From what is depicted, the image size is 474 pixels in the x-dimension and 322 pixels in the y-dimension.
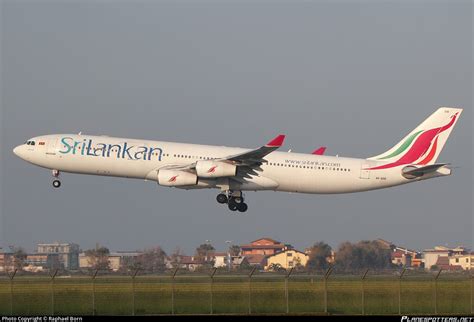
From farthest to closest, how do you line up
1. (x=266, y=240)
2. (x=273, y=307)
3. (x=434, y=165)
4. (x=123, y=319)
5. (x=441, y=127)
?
(x=266, y=240)
(x=441, y=127)
(x=434, y=165)
(x=273, y=307)
(x=123, y=319)

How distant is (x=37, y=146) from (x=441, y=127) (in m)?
28.2

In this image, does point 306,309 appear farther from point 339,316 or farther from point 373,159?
point 373,159

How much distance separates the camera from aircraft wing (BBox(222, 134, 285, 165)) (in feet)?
202

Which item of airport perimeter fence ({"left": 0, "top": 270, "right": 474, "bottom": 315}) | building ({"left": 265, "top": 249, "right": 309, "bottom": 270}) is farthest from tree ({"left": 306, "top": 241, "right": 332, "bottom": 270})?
airport perimeter fence ({"left": 0, "top": 270, "right": 474, "bottom": 315})

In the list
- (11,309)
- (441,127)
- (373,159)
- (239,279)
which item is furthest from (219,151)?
(11,309)

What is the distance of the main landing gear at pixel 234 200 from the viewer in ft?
222

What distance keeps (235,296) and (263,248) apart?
3831cm

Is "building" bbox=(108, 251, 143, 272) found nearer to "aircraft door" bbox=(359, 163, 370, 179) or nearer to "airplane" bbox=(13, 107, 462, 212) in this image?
"airplane" bbox=(13, 107, 462, 212)

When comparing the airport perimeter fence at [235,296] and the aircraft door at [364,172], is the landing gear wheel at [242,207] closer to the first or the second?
the aircraft door at [364,172]

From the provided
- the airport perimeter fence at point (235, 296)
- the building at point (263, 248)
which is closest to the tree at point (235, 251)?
the building at point (263, 248)

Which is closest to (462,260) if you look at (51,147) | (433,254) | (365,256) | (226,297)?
(433,254)

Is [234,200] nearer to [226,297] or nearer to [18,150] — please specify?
[18,150]

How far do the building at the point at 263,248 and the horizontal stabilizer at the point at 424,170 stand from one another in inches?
590

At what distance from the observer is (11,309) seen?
1658 inches
